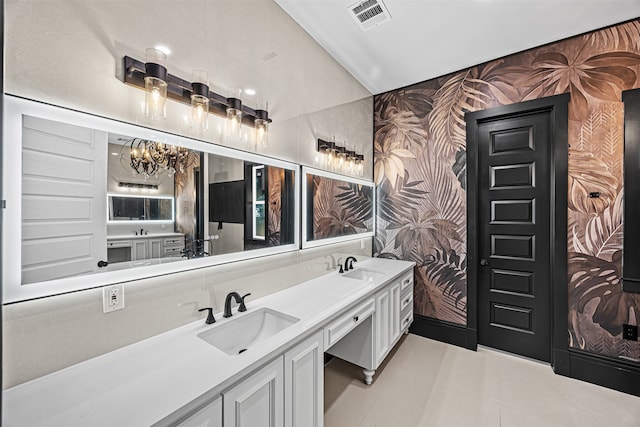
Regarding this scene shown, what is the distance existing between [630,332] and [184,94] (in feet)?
11.9

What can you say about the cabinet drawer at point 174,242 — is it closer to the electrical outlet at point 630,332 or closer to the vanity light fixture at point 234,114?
the vanity light fixture at point 234,114

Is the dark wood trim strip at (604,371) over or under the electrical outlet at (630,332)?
under

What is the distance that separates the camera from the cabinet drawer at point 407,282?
287cm

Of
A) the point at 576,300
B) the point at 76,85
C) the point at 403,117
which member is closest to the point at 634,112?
the point at 576,300

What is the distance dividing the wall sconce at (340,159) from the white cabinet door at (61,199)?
167cm

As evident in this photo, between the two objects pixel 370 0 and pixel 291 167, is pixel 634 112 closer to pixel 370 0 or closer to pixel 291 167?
pixel 370 0

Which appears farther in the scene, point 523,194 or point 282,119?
point 523,194

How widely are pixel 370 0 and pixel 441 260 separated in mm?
2500

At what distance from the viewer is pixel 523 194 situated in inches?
109

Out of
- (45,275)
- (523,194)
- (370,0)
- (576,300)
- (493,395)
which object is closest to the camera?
(45,275)

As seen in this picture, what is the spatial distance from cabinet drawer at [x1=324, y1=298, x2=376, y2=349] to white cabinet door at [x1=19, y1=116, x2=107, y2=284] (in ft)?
3.95

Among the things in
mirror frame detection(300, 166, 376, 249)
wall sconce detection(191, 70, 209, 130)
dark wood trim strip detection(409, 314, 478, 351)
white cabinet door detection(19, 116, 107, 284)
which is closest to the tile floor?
dark wood trim strip detection(409, 314, 478, 351)

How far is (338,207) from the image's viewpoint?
2.81 meters

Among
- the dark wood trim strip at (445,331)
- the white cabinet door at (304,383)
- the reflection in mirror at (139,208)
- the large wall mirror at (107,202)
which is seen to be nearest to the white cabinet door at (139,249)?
the large wall mirror at (107,202)
